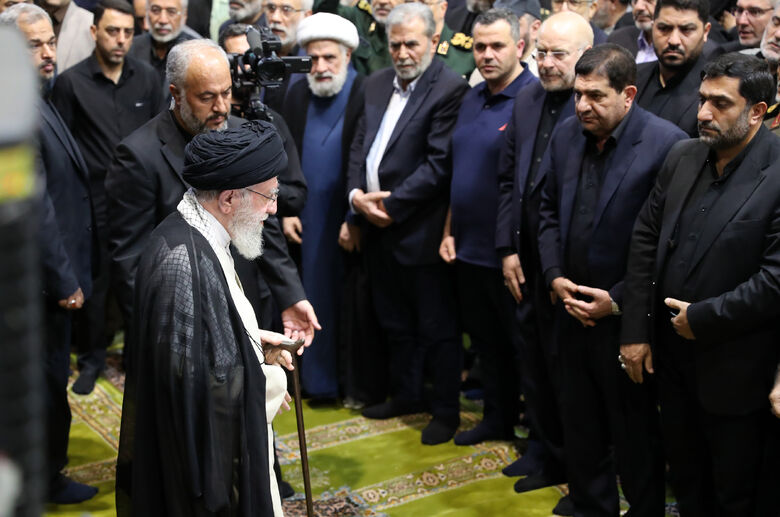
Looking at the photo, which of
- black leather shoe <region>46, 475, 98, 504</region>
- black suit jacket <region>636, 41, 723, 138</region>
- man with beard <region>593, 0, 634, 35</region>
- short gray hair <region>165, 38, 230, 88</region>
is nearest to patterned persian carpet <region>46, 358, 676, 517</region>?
black leather shoe <region>46, 475, 98, 504</region>

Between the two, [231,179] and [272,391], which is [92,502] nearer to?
[272,391]

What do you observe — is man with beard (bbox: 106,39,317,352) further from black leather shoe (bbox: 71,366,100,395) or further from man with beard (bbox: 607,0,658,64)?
man with beard (bbox: 607,0,658,64)

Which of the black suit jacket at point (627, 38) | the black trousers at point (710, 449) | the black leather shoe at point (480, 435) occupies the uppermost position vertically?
the black suit jacket at point (627, 38)

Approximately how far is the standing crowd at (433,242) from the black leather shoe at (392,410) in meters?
0.02

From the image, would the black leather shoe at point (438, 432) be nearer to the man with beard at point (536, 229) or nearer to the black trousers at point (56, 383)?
the man with beard at point (536, 229)

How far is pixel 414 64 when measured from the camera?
472cm

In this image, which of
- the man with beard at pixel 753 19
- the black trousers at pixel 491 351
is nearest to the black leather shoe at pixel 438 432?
the black trousers at pixel 491 351

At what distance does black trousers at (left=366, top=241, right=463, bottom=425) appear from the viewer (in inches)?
189

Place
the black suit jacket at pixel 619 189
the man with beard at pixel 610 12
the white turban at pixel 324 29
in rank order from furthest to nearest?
1. the man with beard at pixel 610 12
2. the white turban at pixel 324 29
3. the black suit jacket at pixel 619 189

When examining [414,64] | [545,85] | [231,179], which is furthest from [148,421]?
[414,64]

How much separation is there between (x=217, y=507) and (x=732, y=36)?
448 cm

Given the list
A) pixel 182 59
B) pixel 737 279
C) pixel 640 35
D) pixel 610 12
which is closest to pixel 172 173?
pixel 182 59

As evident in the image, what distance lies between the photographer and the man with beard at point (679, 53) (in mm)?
4023

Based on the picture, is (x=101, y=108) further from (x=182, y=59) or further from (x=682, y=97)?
(x=682, y=97)
